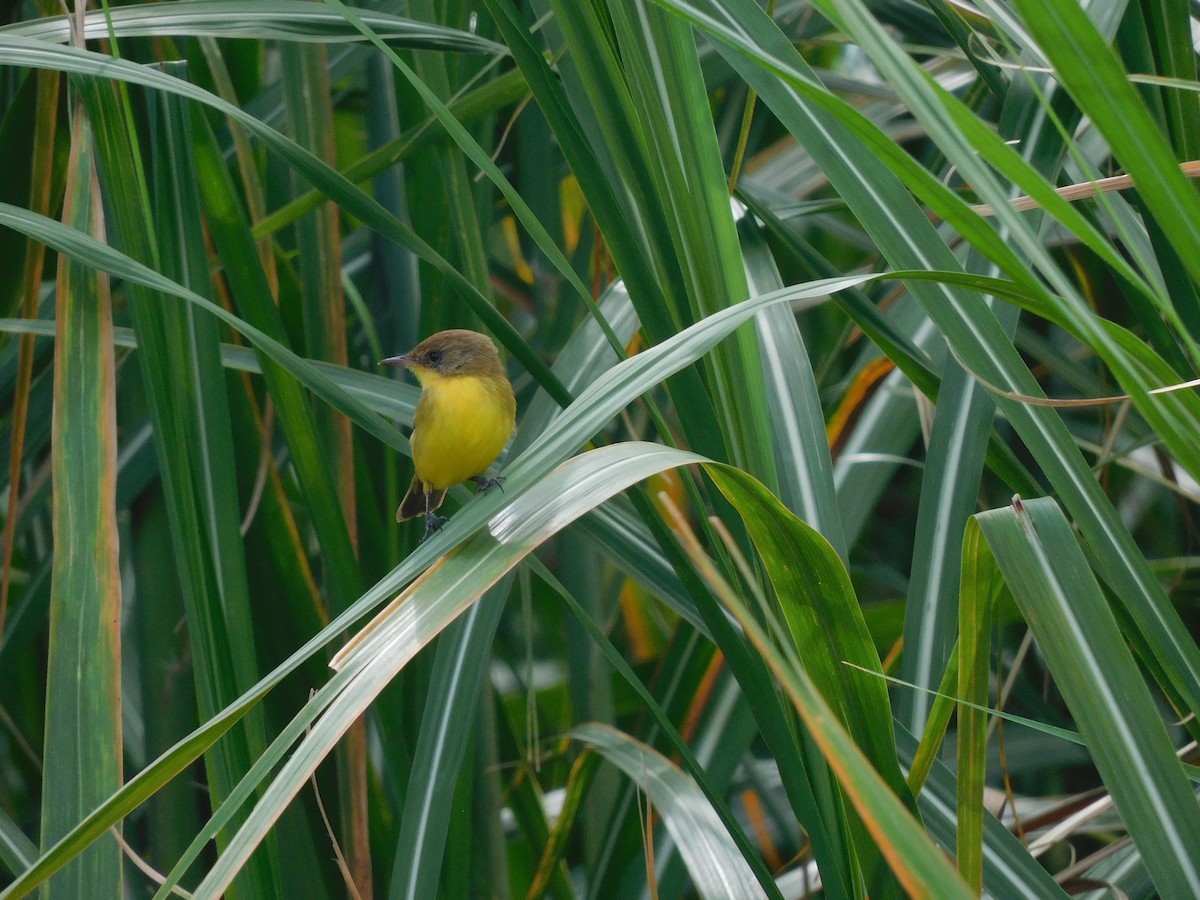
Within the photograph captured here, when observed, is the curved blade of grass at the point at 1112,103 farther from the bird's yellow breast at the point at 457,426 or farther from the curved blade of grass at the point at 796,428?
the bird's yellow breast at the point at 457,426

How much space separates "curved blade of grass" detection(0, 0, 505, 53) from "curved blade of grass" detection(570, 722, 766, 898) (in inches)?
29.7

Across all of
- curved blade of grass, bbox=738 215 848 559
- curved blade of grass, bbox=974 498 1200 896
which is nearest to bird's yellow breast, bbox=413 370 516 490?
curved blade of grass, bbox=738 215 848 559

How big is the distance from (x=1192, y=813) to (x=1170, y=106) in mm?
670

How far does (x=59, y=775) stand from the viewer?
848 millimetres

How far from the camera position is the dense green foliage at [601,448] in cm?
64

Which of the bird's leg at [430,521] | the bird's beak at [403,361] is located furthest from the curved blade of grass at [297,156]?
the bird's leg at [430,521]

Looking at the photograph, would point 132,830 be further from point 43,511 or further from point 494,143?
point 494,143

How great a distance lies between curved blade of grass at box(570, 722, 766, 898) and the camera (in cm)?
106

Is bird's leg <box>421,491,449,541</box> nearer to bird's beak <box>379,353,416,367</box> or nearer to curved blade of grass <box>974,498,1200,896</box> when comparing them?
bird's beak <box>379,353,416,367</box>

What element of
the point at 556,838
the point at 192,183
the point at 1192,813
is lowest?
the point at 556,838

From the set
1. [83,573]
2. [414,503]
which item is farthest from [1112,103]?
[414,503]

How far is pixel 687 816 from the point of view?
118 centimetres

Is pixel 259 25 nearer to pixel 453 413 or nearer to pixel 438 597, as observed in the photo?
pixel 453 413

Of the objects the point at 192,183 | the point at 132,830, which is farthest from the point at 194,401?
the point at 132,830
